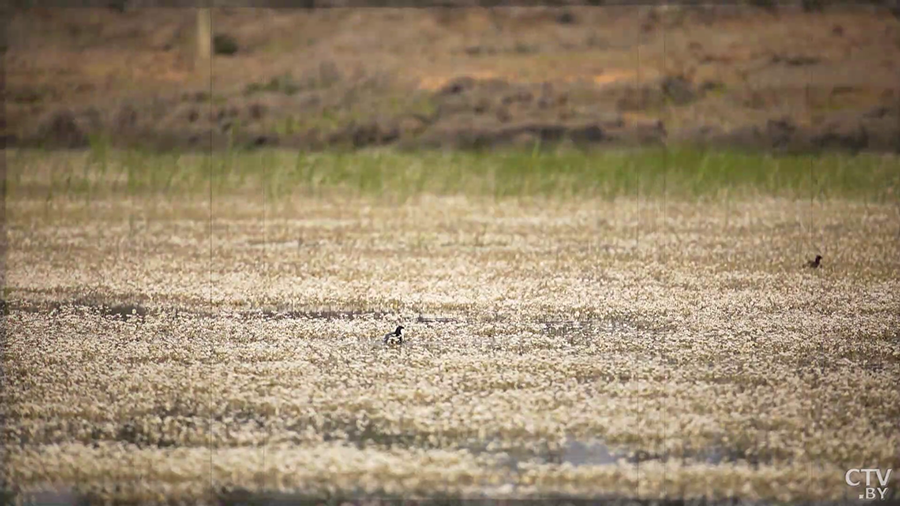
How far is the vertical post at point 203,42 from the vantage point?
5.60 m

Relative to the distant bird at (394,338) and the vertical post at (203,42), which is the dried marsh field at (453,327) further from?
the vertical post at (203,42)

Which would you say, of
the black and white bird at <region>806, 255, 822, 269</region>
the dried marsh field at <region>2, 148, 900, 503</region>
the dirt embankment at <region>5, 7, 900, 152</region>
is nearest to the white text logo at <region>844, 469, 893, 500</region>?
the dried marsh field at <region>2, 148, 900, 503</region>

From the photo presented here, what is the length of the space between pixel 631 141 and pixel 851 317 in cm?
260

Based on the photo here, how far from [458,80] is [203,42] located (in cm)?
133

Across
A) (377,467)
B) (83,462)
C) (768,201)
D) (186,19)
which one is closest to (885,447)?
(377,467)

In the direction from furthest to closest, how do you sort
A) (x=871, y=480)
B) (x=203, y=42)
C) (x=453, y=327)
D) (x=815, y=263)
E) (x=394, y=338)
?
1. (x=203, y=42)
2. (x=815, y=263)
3. (x=453, y=327)
4. (x=394, y=338)
5. (x=871, y=480)

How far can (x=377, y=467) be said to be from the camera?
207cm

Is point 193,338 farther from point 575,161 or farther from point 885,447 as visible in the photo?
point 575,161

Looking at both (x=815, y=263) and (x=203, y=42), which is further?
(x=203, y=42)

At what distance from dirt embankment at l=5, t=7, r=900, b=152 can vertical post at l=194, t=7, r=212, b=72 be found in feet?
0.18

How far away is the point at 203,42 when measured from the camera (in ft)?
18.8

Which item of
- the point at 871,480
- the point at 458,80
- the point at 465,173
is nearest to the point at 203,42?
the point at 458,80

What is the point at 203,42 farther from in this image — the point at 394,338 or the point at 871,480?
the point at 871,480

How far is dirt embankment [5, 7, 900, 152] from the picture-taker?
218 inches
